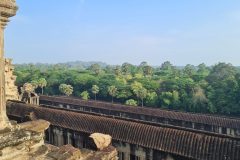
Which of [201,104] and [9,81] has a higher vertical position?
[9,81]

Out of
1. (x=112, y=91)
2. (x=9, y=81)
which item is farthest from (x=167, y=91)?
(x=9, y=81)

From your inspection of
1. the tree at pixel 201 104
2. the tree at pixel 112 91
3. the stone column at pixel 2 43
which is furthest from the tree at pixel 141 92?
the stone column at pixel 2 43

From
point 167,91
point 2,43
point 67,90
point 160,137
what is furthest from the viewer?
point 67,90

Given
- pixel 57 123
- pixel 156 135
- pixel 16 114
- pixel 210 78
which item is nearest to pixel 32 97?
pixel 16 114

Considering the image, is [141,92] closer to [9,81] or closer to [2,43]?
[9,81]

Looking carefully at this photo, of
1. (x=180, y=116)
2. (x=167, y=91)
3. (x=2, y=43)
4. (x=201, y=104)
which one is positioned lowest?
(x=201, y=104)

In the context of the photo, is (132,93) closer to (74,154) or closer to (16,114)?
(16,114)

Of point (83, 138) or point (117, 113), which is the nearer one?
point (83, 138)

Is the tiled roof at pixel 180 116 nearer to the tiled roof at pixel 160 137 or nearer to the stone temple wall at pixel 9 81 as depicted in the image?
the tiled roof at pixel 160 137
